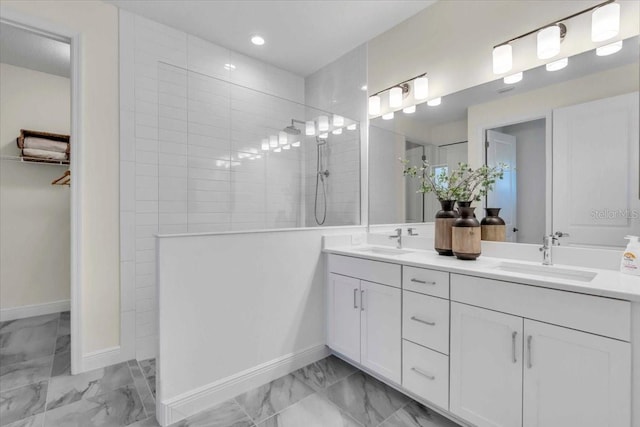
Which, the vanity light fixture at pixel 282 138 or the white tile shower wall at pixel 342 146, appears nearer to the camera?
the vanity light fixture at pixel 282 138

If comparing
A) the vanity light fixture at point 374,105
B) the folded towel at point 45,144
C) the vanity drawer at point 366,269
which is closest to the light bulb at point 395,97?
the vanity light fixture at point 374,105

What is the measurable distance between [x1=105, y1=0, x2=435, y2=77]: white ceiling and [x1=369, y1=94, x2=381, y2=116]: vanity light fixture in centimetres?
55

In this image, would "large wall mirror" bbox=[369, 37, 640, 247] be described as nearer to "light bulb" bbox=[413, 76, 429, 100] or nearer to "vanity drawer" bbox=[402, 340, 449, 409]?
"light bulb" bbox=[413, 76, 429, 100]

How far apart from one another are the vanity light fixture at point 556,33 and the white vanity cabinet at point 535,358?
4.43 feet

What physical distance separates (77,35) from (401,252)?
9.19ft

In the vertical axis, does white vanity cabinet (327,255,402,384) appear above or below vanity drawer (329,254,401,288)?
below

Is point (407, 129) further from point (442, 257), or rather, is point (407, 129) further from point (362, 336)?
point (362, 336)

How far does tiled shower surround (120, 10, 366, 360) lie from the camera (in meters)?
1.89

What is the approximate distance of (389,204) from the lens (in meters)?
2.53

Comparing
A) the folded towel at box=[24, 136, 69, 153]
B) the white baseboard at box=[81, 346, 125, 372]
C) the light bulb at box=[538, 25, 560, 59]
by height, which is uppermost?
the light bulb at box=[538, 25, 560, 59]

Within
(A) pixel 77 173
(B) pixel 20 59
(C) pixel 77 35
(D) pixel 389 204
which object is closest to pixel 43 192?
(B) pixel 20 59

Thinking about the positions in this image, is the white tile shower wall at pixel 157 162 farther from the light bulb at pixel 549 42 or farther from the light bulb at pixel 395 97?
the light bulb at pixel 549 42

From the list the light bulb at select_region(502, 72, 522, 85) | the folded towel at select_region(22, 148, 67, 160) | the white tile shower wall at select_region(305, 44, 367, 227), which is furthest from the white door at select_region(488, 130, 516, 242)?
the folded towel at select_region(22, 148, 67, 160)

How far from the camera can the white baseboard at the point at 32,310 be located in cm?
305
